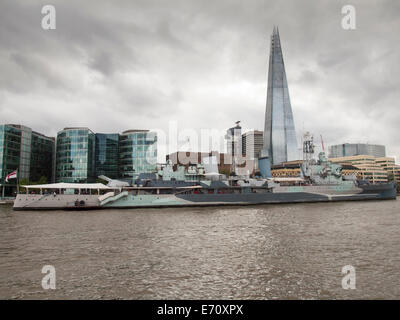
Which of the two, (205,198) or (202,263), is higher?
(205,198)

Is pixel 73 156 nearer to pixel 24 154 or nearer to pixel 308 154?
pixel 24 154

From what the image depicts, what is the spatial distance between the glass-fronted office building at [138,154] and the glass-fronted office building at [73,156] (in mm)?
13043

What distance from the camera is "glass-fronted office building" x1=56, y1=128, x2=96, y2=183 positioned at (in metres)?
86.4

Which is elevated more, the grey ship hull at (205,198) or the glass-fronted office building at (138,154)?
the glass-fronted office building at (138,154)

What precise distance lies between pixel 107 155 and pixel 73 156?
40.6 feet

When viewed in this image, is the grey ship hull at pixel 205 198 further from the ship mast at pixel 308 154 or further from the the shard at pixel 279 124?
the the shard at pixel 279 124

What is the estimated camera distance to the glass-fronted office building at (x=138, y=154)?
94.0 metres

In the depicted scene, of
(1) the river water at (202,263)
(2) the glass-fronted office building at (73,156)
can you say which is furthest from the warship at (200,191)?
(2) the glass-fronted office building at (73,156)

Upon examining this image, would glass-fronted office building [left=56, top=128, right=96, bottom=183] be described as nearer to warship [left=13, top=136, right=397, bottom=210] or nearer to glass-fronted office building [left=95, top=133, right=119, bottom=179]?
glass-fronted office building [left=95, top=133, right=119, bottom=179]

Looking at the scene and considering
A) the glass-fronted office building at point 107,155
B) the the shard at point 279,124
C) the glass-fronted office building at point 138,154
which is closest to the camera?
the glass-fronted office building at point 138,154

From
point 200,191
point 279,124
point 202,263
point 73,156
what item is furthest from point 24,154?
point 279,124

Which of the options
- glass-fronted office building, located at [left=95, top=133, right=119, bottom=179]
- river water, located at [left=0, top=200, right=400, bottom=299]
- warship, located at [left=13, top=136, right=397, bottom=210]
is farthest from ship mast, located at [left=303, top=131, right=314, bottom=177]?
glass-fronted office building, located at [left=95, top=133, right=119, bottom=179]

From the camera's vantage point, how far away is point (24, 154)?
82.7m
